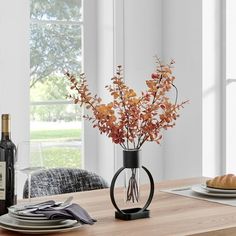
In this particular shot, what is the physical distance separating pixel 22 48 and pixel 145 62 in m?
0.87

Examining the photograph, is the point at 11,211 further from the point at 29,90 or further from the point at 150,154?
the point at 150,154

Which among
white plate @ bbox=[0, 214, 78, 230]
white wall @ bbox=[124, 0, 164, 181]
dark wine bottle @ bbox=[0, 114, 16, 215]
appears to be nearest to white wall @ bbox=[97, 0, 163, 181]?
white wall @ bbox=[124, 0, 164, 181]

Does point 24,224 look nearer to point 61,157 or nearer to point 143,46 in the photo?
point 61,157

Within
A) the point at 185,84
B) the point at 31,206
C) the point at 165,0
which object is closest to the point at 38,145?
the point at 31,206

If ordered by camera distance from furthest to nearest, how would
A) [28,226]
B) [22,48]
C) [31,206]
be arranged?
1. [22,48]
2. [31,206]
3. [28,226]

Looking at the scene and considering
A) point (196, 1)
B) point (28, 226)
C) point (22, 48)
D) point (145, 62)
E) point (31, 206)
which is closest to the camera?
point (28, 226)

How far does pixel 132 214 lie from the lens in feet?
6.81

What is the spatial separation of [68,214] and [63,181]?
40.5 inches

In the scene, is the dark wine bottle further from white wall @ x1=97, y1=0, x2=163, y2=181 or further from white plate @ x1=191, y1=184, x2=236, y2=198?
white wall @ x1=97, y1=0, x2=163, y2=181

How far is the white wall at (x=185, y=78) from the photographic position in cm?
385

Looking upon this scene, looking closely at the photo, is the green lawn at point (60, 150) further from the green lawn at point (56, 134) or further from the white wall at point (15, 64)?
the white wall at point (15, 64)

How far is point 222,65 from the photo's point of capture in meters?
3.88

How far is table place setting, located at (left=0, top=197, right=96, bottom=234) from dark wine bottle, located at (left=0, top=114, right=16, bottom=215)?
8 centimetres

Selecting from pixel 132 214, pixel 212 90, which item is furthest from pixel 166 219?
pixel 212 90
